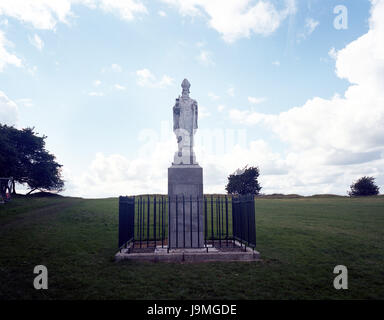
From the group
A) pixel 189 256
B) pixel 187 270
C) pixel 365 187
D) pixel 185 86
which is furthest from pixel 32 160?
pixel 365 187

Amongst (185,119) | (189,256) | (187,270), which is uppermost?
(185,119)

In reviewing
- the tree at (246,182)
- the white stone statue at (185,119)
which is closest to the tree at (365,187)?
the tree at (246,182)

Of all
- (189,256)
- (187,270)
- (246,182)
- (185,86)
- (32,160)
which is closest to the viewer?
(187,270)

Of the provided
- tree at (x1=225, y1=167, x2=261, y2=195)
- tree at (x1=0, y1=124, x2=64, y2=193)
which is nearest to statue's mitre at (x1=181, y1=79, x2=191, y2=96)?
tree at (x1=0, y1=124, x2=64, y2=193)

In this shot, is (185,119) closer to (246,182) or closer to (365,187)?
(246,182)

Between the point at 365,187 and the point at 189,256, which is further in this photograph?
the point at 365,187

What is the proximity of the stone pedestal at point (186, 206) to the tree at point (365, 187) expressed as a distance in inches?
2122

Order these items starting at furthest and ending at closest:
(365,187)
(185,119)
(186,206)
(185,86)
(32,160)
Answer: (365,187) < (32,160) < (185,86) < (185,119) < (186,206)

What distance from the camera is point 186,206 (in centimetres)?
941

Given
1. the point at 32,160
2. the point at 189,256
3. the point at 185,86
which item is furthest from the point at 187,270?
the point at 32,160

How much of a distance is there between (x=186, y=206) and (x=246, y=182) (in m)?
52.6

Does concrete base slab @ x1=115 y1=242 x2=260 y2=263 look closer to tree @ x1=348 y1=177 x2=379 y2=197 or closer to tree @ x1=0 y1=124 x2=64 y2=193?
tree @ x1=0 y1=124 x2=64 y2=193

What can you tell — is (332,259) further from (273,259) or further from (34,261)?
(34,261)

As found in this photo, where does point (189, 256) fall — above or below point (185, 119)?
below
